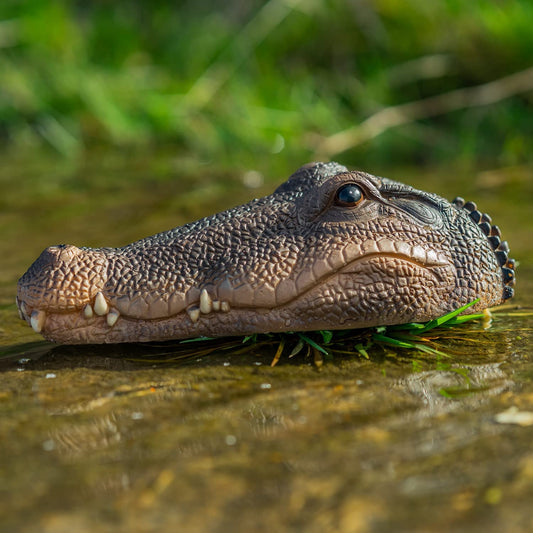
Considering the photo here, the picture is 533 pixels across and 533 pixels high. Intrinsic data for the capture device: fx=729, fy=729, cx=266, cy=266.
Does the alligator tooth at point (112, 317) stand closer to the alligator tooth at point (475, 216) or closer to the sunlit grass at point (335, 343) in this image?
the sunlit grass at point (335, 343)

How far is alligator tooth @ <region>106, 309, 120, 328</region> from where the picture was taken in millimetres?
2861

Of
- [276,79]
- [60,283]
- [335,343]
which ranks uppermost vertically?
[276,79]

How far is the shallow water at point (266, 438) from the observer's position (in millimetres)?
1820

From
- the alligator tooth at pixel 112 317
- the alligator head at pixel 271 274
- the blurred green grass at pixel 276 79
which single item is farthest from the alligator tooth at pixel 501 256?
the blurred green grass at pixel 276 79

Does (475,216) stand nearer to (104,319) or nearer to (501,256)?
(501,256)

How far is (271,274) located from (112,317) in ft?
2.12

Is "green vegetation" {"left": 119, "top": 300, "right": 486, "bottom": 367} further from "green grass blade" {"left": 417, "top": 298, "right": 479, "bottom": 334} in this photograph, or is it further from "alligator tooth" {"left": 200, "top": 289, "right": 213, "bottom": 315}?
"alligator tooth" {"left": 200, "top": 289, "right": 213, "bottom": 315}

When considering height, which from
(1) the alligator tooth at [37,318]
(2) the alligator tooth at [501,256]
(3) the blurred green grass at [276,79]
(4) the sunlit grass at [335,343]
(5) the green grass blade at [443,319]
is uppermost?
(3) the blurred green grass at [276,79]

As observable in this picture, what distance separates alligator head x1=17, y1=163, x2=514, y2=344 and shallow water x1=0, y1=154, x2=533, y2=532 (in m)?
0.17

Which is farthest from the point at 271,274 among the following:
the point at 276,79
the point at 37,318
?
the point at 276,79

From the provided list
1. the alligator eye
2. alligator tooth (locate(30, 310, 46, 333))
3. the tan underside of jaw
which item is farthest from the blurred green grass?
alligator tooth (locate(30, 310, 46, 333))

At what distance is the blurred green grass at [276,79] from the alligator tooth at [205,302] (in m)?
6.13

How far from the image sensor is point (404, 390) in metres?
2.58

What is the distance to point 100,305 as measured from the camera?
2844 millimetres
